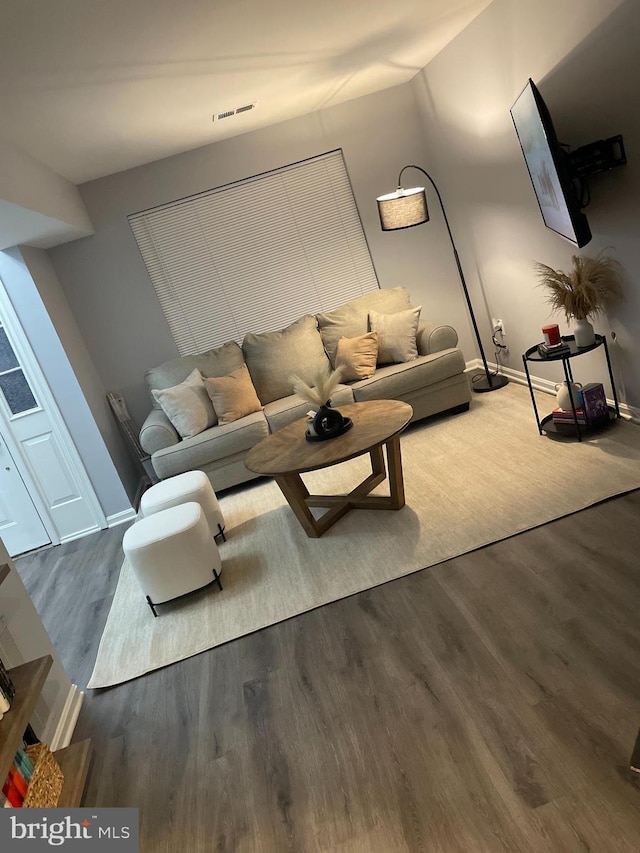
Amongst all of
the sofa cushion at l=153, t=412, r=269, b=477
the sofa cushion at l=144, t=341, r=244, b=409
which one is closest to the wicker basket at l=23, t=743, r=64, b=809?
the sofa cushion at l=153, t=412, r=269, b=477

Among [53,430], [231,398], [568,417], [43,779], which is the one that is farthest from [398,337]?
[43,779]

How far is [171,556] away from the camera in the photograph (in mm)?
3297

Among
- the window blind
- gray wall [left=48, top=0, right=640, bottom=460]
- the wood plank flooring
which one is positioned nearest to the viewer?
the wood plank flooring

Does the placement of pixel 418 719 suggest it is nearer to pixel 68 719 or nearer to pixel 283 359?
pixel 68 719

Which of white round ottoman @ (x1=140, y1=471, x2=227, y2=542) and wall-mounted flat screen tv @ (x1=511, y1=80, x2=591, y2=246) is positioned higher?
wall-mounted flat screen tv @ (x1=511, y1=80, x2=591, y2=246)

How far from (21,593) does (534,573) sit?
2156 mm

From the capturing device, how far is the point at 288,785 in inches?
80.5

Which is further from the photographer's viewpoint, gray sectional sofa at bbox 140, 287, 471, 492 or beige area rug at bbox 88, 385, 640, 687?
gray sectional sofa at bbox 140, 287, 471, 492

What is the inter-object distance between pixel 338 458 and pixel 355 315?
2.40 meters

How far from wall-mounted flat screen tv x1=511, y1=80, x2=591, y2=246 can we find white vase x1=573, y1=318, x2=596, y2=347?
53 centimetres

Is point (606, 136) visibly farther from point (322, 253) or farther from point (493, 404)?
point (322, 253)

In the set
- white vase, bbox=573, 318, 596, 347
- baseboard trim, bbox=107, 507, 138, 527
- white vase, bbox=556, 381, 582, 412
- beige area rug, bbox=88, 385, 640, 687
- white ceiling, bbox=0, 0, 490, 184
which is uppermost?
white ceiling, bbox=0, 0, 490, 184

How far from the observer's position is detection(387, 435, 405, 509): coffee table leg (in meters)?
3.68

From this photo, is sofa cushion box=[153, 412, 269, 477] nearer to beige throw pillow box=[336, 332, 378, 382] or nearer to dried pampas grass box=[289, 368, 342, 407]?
beige throw pillow box=[336, 332, 378, 382]
